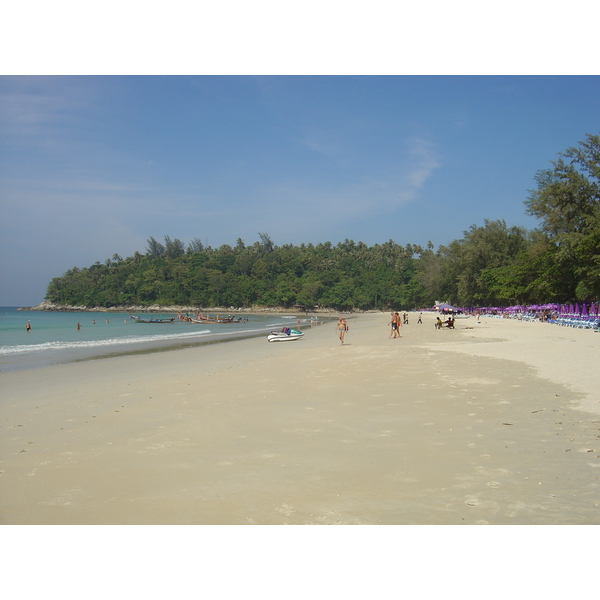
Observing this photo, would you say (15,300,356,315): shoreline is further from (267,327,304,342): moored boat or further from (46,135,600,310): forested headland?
(267,327,304,342): moored boat

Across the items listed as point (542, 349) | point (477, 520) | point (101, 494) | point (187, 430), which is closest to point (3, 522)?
point (101, 494)

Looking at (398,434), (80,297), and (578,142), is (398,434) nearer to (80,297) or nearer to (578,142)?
(578,142)

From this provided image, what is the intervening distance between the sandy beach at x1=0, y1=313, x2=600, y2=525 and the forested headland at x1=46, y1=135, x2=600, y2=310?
42487mm

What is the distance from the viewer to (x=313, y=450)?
22.9ft

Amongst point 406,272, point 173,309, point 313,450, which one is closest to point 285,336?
point 313,450

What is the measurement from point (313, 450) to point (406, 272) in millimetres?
148261

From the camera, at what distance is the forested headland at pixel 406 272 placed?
54500 millimetres

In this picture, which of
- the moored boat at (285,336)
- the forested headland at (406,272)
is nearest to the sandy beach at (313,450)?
the moored boat at (285,336)

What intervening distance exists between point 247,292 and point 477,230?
88152 mm

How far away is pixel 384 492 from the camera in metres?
5.29

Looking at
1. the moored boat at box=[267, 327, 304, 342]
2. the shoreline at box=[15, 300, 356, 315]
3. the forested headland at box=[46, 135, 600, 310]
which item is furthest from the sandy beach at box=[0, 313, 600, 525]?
the shoreline at box=[15, 300, 356, 315]

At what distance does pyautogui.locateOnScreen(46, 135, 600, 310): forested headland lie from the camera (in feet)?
179

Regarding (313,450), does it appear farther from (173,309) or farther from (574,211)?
(173,309)

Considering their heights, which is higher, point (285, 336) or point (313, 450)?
point (313, 450)
